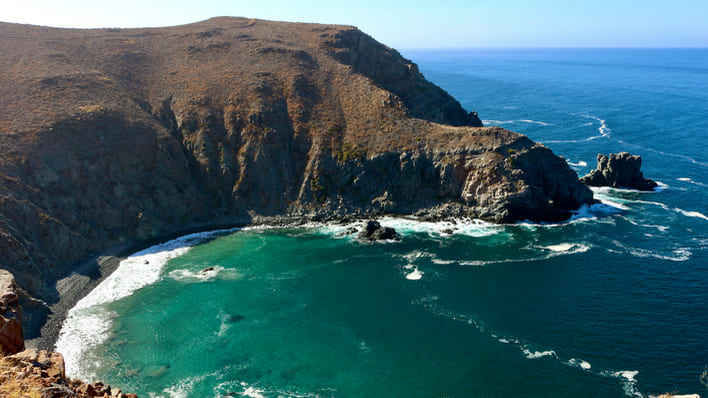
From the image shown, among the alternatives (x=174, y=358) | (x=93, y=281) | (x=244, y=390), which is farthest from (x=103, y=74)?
(x=244, y=390)

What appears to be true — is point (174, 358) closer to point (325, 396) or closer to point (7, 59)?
point (325, 396)

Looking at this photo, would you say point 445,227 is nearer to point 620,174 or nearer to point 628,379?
point 628,379

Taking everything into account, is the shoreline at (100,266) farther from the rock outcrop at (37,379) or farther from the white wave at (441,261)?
the rock outcrop at (37,379)

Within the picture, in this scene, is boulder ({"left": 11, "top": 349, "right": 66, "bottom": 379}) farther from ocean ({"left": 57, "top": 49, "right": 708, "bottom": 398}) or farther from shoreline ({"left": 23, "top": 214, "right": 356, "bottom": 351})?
shoreline ({"left": 23, "top": 214, "right": 356, "bottom": 351})

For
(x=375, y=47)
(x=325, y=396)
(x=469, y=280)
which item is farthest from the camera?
(x=375, y=47)

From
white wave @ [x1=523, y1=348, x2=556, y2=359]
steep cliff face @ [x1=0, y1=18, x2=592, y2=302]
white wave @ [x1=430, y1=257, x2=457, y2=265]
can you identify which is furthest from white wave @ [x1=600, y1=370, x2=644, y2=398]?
steep cliff face @ [x1=0, y1=18, x2=592, y2=302]

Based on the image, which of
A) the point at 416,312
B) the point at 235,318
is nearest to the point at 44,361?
the point at 235,318

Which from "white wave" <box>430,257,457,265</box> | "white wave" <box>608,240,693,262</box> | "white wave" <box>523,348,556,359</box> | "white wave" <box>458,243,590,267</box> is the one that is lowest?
"white wave" <box>523,348,556,359</box>
